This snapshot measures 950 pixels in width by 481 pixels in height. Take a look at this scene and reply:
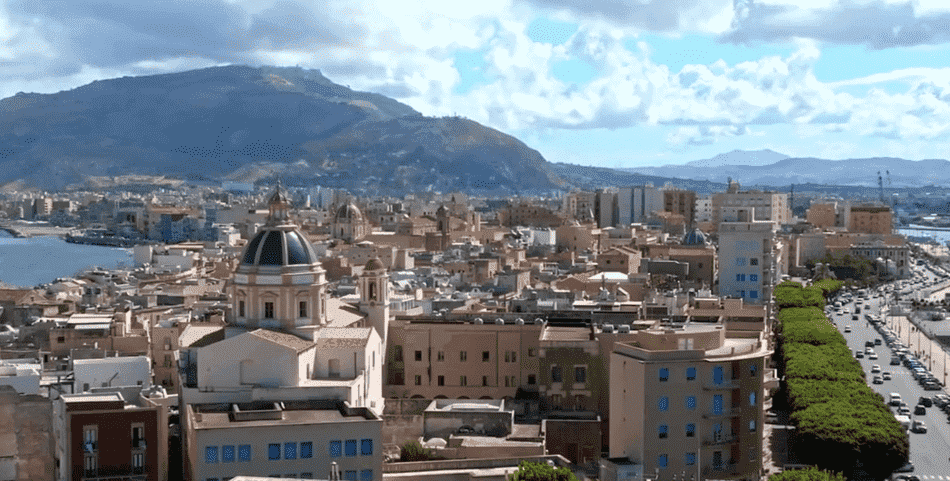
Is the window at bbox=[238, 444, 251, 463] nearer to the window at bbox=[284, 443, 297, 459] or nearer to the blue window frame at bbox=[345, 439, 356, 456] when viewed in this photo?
the window at bbox=[284, 443, 297, 459]

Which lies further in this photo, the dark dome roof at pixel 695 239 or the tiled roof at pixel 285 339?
the dark dome roof at pixel 695 239

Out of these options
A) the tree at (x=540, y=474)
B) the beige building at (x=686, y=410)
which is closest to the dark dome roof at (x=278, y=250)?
the beige building at (x=686, y=410)

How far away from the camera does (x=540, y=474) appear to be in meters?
20.8

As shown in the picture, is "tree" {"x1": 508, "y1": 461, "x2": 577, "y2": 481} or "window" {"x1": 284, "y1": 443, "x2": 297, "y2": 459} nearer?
"tree" {"x1": 508, "y1": 461, "x2": 577, "y2": 481}

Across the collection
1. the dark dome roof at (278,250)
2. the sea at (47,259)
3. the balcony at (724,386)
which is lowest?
the sea at (47,259)

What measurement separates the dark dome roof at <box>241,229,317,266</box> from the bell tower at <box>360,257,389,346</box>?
142 inches

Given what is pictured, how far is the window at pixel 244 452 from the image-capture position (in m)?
22.2

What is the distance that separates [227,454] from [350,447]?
211 cm

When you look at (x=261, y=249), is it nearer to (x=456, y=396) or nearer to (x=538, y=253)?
(x=456, y=396)

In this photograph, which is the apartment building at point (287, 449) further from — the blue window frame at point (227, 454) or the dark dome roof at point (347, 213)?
the dark dome roof at point (347, 213)

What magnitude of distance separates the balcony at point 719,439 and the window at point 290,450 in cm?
745

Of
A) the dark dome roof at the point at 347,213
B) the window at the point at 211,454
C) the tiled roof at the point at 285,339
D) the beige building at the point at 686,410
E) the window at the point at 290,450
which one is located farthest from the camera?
the dark dome roof at the point at 347,213

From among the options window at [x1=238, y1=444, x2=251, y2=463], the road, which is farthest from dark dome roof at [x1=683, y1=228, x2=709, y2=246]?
window at [x1=238, y1=444, x2=251, y2=463]

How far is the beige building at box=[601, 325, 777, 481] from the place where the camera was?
2330cm
